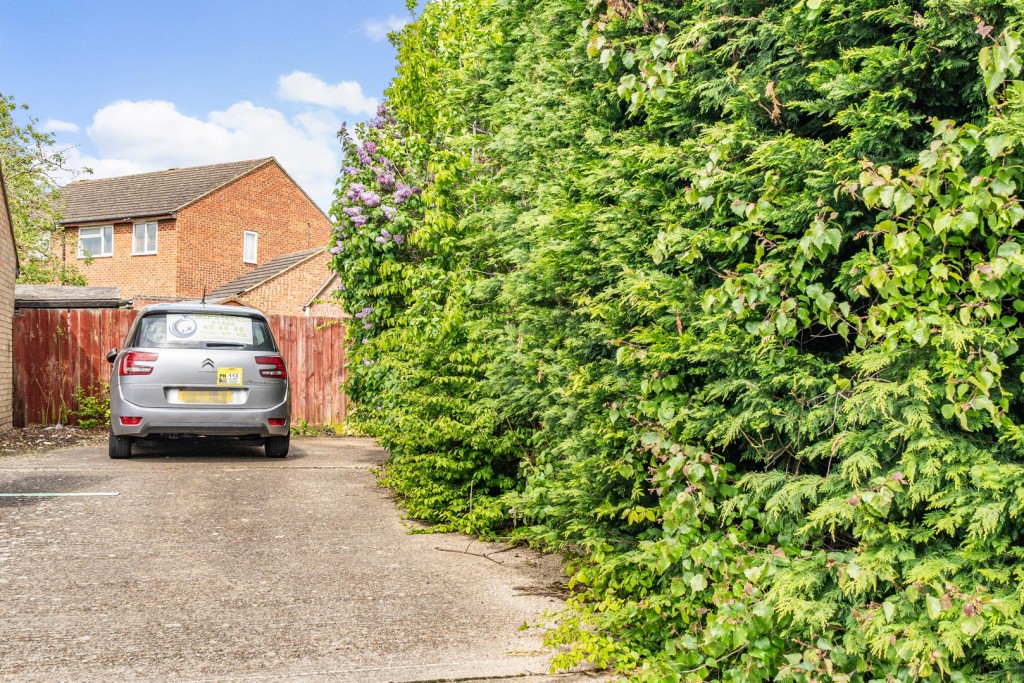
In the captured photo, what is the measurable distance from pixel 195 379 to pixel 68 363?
23.9 ft

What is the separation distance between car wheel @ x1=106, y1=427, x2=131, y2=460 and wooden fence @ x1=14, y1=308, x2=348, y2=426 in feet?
A: 16.5

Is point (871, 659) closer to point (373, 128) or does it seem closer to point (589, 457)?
point (589, 457)

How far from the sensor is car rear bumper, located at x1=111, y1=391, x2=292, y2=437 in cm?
971

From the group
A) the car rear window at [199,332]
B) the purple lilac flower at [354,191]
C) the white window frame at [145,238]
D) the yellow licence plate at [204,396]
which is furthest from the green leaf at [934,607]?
the white window frame at [145,238]

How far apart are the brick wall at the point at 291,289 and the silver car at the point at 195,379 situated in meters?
21.5

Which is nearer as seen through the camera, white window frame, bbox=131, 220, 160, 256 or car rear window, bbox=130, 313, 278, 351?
car rear window, bbox=130, 313, 278, 351

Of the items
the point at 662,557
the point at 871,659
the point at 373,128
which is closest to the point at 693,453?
the point at 662,557

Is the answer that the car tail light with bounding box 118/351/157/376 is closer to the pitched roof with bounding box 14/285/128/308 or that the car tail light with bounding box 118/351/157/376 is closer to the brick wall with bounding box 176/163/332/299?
the pitched roof with bounding box 14/285/128/308

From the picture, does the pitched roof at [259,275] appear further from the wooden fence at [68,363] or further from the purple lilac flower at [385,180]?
the purple lilac flower at [385,180]

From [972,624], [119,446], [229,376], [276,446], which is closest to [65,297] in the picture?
[119,446]

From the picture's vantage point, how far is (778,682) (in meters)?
3.07

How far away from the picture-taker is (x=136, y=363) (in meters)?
9.73

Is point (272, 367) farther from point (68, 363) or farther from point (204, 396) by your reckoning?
point (68, 363)

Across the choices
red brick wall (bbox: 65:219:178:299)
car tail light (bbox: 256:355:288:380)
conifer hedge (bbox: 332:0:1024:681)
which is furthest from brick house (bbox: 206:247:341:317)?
conifer hedge (bbox: 332:0:1024:681)
